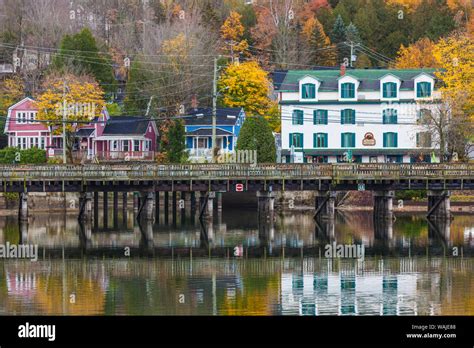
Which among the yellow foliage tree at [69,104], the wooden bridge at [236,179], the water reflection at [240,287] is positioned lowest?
the water reflection at [240,287]

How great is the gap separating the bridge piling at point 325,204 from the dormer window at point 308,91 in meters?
20.1

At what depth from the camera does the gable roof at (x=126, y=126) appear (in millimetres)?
114900

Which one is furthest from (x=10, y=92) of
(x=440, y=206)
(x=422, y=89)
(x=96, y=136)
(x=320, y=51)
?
(x=440, y=206)

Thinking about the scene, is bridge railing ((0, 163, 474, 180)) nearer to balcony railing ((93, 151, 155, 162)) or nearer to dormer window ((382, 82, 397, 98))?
dormer window ((382, 82, 397, 98))

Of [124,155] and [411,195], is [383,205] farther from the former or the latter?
[124,155]

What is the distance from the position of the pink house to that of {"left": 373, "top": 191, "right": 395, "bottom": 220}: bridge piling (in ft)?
106

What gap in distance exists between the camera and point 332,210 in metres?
85.2

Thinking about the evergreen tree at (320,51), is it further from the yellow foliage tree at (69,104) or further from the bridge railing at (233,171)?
the bridge railing at (233,171)

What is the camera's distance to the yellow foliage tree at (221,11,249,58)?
142 metres

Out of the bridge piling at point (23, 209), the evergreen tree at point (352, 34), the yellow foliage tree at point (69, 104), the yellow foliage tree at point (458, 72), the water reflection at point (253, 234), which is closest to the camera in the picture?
the water reflection at point (253, 234)

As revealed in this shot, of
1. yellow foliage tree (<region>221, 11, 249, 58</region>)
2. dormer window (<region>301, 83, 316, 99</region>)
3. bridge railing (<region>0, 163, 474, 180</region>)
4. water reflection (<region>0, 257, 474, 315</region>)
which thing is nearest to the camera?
water reflection (<region>0, 257, 474, 315</region>)

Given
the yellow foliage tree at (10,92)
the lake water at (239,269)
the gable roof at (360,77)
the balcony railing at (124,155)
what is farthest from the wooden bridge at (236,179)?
the yellow foliage tree at (10,92)

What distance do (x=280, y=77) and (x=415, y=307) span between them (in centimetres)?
6687

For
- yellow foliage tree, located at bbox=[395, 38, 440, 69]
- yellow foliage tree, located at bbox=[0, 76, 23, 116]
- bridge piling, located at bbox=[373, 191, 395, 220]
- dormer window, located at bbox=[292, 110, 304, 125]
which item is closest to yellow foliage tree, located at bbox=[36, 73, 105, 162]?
yellow foliage tree, located at bbox=[0, 76, 23, 116]
